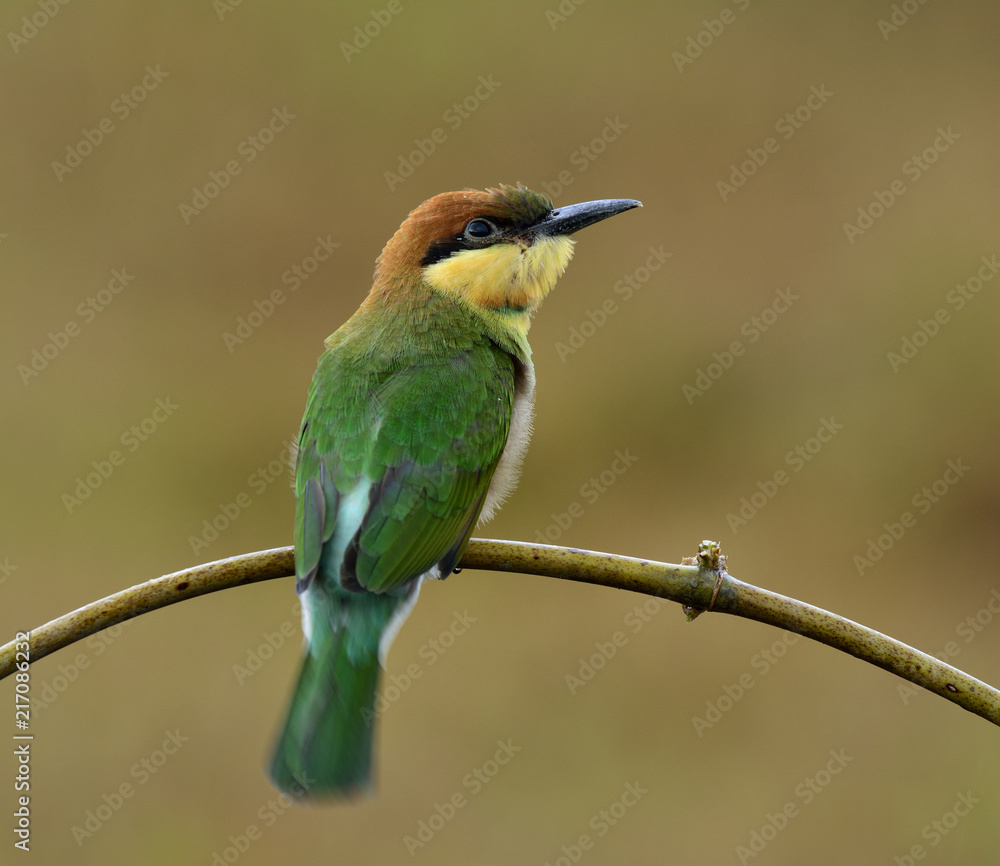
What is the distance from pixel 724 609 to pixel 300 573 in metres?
0.76

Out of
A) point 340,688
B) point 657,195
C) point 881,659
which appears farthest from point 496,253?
point 657,195

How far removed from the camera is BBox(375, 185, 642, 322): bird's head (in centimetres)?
252

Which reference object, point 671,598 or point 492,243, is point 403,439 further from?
point 671,598

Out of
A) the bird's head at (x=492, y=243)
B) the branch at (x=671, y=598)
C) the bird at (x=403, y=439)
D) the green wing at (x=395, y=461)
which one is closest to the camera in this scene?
the branch at (x=671, y=598)

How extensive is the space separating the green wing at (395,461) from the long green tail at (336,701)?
0.05 meters

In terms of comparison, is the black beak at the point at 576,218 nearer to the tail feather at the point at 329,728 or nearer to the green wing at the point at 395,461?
the green wing at the point at 395,461

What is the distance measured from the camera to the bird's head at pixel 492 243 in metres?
2.52

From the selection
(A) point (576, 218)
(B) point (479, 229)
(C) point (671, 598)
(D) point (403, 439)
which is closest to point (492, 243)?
(B) point (479, 229)

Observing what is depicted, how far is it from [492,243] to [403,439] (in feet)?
1.96

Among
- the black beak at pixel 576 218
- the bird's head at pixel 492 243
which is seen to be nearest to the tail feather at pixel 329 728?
the bird's head at pixel 492 243

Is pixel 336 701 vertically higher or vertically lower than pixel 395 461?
lower

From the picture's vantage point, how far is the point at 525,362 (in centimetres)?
255

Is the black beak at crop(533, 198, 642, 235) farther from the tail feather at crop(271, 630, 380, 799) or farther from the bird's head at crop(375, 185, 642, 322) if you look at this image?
the tail feather at crop(271, 630, 380, 799)

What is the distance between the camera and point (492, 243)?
2.54m
